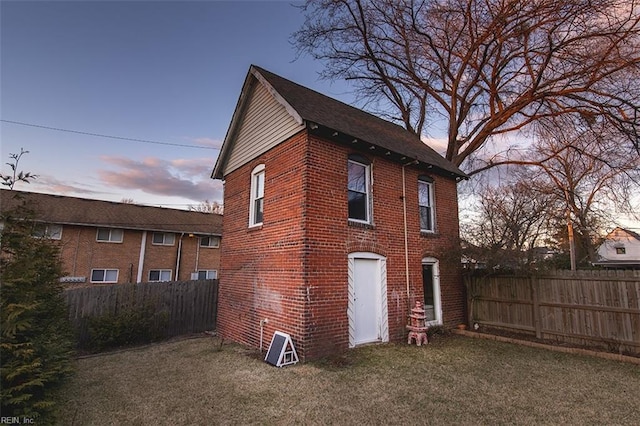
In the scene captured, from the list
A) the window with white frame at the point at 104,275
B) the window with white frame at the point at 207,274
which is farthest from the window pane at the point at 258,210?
the window with white frame at the point at 207,274

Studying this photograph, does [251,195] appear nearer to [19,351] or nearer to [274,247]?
[274,247]

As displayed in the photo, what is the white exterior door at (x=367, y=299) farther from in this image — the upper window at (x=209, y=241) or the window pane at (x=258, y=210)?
the upper window at (x=209, y=241)

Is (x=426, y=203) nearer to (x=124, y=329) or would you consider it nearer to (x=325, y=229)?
(x=325, y=229)

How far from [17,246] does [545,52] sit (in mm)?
15391

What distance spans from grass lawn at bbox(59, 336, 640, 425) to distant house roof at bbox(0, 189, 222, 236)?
15.3 metres

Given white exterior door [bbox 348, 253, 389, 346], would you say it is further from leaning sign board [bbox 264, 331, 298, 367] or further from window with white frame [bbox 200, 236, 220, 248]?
window with white frame [bbox 200, 236, 220, 248]

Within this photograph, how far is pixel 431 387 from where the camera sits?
5.53 metres

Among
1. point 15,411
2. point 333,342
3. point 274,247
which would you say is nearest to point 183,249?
point 274,247

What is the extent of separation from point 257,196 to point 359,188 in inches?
125

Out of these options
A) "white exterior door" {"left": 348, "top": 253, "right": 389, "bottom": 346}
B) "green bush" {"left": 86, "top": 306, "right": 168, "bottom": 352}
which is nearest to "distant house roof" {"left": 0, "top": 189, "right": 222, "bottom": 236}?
"green bush" {"left": 86, "top": 306, "right": 168, "bottom": 352}

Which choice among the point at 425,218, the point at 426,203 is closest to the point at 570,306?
the point at 425,218

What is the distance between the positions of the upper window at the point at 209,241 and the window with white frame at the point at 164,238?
217cm

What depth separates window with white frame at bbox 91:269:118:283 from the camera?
65.4 feet

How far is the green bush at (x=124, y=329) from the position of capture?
30.9 ft
